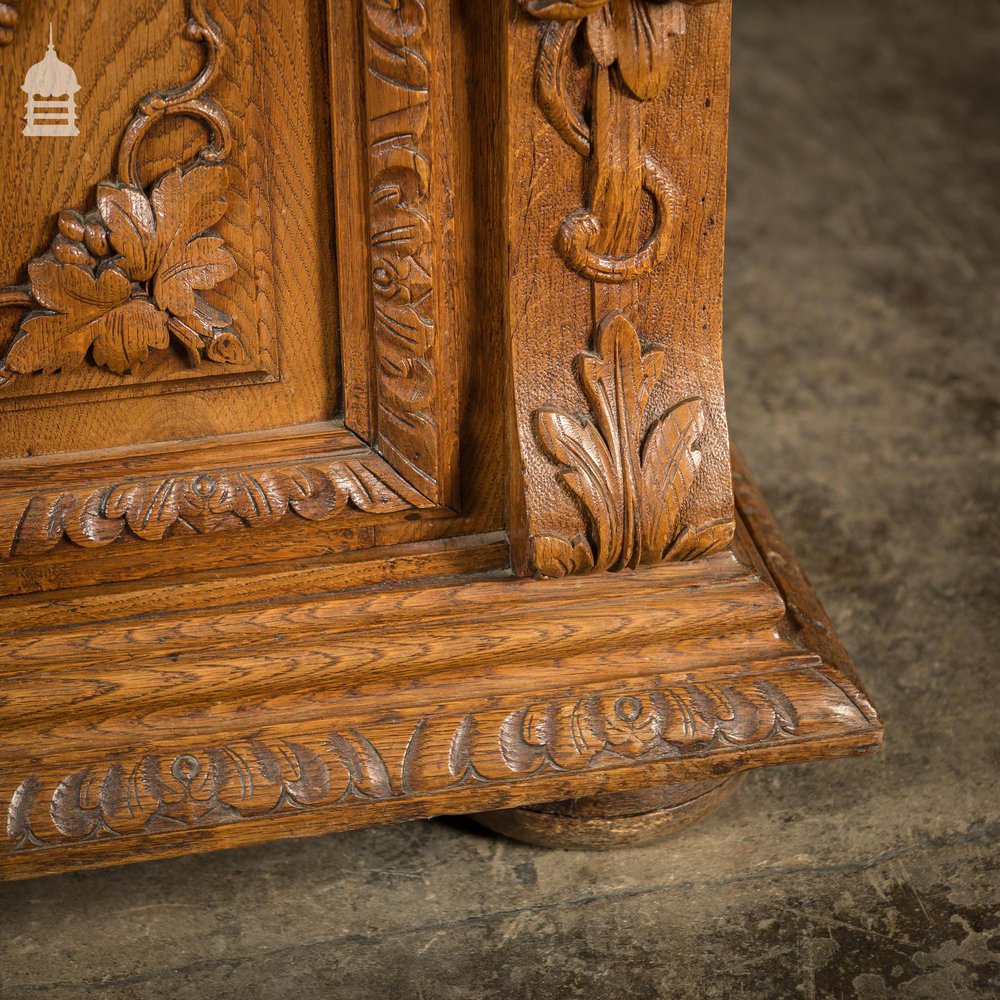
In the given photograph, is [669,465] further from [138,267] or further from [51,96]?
[51,96]

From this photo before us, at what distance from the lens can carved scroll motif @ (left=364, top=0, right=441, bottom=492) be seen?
1.08 meters

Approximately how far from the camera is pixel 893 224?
2564mm

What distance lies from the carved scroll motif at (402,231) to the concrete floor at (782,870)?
0.39 meters

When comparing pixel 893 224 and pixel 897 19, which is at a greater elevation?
pixel 897 19

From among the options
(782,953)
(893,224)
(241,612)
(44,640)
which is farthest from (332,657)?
(893,224)

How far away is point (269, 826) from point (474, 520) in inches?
12.4

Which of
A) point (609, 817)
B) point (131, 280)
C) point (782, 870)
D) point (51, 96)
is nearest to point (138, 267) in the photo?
point (131, 280)

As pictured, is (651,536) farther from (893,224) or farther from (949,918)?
(893,224)

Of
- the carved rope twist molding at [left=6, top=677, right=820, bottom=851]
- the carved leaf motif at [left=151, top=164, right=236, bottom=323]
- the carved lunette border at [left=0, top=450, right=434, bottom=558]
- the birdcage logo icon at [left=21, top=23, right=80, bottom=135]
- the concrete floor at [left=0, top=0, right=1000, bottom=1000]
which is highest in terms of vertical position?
the birdcage logo icon at [left=21, top=23, right=80, bottom=135]

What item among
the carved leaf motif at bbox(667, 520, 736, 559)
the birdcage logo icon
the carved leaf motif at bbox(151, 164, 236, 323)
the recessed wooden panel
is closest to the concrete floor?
the carved leaf motif at bbox(667, 520, 736, 559)

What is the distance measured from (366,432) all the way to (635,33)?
1.30 feet

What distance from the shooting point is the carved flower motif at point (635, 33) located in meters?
1.08

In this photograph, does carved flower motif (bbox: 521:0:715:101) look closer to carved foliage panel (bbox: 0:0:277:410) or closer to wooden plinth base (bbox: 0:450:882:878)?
carved foliage panel (bbox: 0:0:277:410)

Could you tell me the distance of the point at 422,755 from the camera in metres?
1.21
